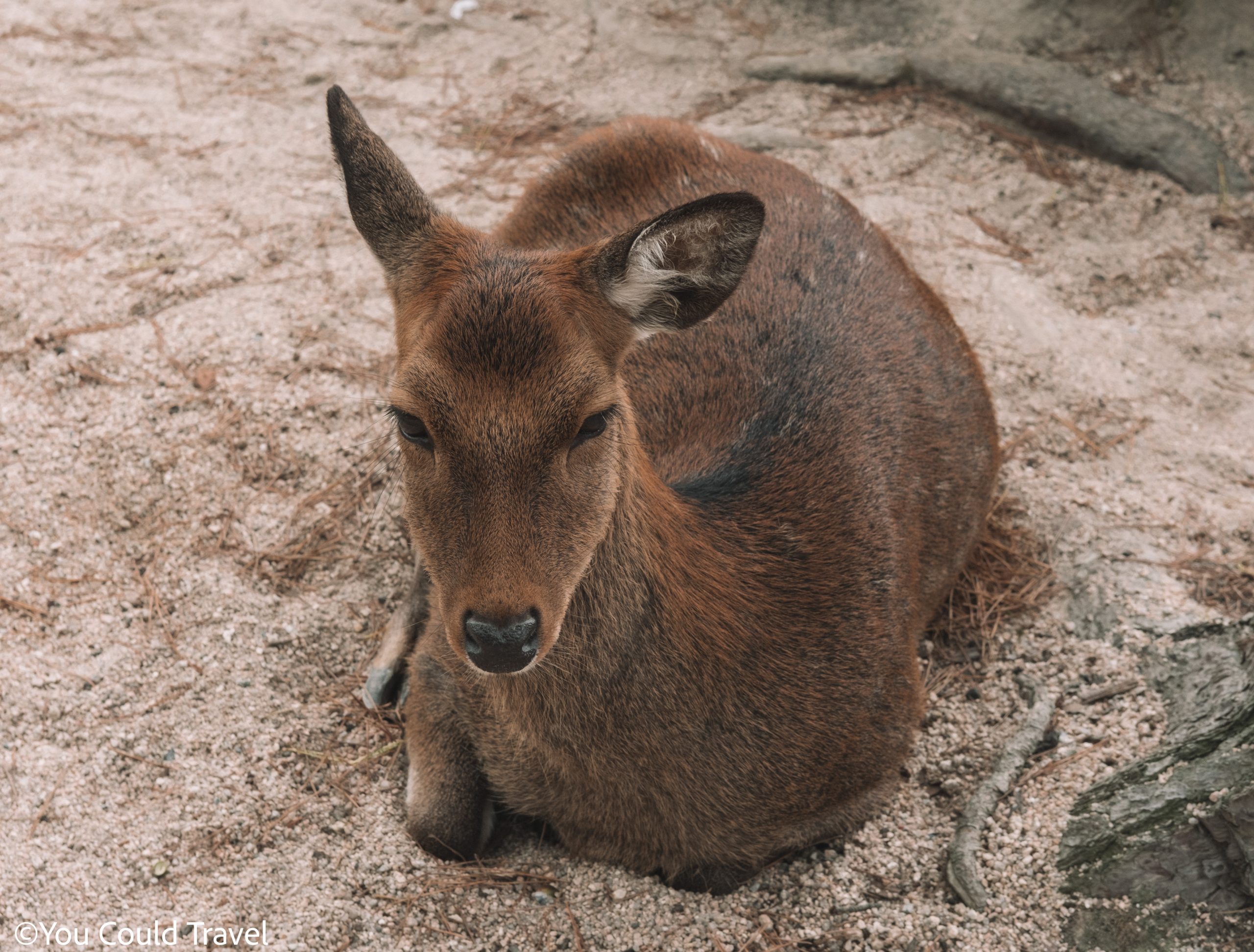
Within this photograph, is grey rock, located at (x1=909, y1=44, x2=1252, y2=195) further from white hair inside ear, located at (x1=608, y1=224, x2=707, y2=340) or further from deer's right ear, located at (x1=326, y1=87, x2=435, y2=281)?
deer's right ear, located at (x1=326, y1=87, x2=435, y2=281)

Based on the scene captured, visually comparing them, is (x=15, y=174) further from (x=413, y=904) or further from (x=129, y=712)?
(x=413, y=904)

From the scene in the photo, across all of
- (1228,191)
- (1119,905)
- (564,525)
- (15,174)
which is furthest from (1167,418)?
(15,174)

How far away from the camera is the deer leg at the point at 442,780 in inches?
138

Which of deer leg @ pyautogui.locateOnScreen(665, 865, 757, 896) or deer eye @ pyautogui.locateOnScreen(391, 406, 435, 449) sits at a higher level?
deer eye @ pyautogui.locateOnScreen(391, 406, 435, 449)

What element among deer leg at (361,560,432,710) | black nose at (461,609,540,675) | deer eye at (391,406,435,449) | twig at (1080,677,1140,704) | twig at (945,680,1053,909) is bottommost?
deer leg at (361,560,432,710)

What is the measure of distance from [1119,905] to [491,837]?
6.01ft

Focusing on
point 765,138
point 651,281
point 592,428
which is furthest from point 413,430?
point 765,138

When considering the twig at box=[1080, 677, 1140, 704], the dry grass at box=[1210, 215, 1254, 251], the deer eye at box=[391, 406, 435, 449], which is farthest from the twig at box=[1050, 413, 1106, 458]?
the deer eye at box=[391, 406, 435, 449]

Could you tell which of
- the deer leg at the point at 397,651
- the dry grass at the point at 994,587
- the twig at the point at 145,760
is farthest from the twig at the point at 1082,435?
the twig at the point at 145,760

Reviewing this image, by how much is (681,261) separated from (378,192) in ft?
2.74

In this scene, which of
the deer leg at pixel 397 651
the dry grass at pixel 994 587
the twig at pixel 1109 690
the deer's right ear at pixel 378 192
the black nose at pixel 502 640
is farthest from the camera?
the dry grass at pixel 994 587

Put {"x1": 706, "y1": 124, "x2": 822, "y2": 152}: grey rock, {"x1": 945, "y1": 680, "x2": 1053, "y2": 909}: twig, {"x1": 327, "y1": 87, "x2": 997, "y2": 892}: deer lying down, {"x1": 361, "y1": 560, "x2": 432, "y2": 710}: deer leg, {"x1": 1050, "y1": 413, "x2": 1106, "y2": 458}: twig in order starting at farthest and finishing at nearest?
{"x1": 706, "y1": 124, "x2": 822, "y2": 152}: grey rock, {"x1": 1050, "y1": 413, "x2": 1106, "y2": 458}: twig, {"x1": 361, "y1": 560, "x2": 432, "y2": 710}: deer leg, {"x1": 945, "y1": 680, "x2": 1053, "y2": 909}: twig, {"x1": 327, "y1": 87, "x2": 997, "y2": 892}: deer lying down

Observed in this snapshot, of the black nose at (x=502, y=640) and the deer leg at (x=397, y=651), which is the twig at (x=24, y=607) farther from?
the black nose at (x=502, y=640)

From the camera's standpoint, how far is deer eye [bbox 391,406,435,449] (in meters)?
2.67
